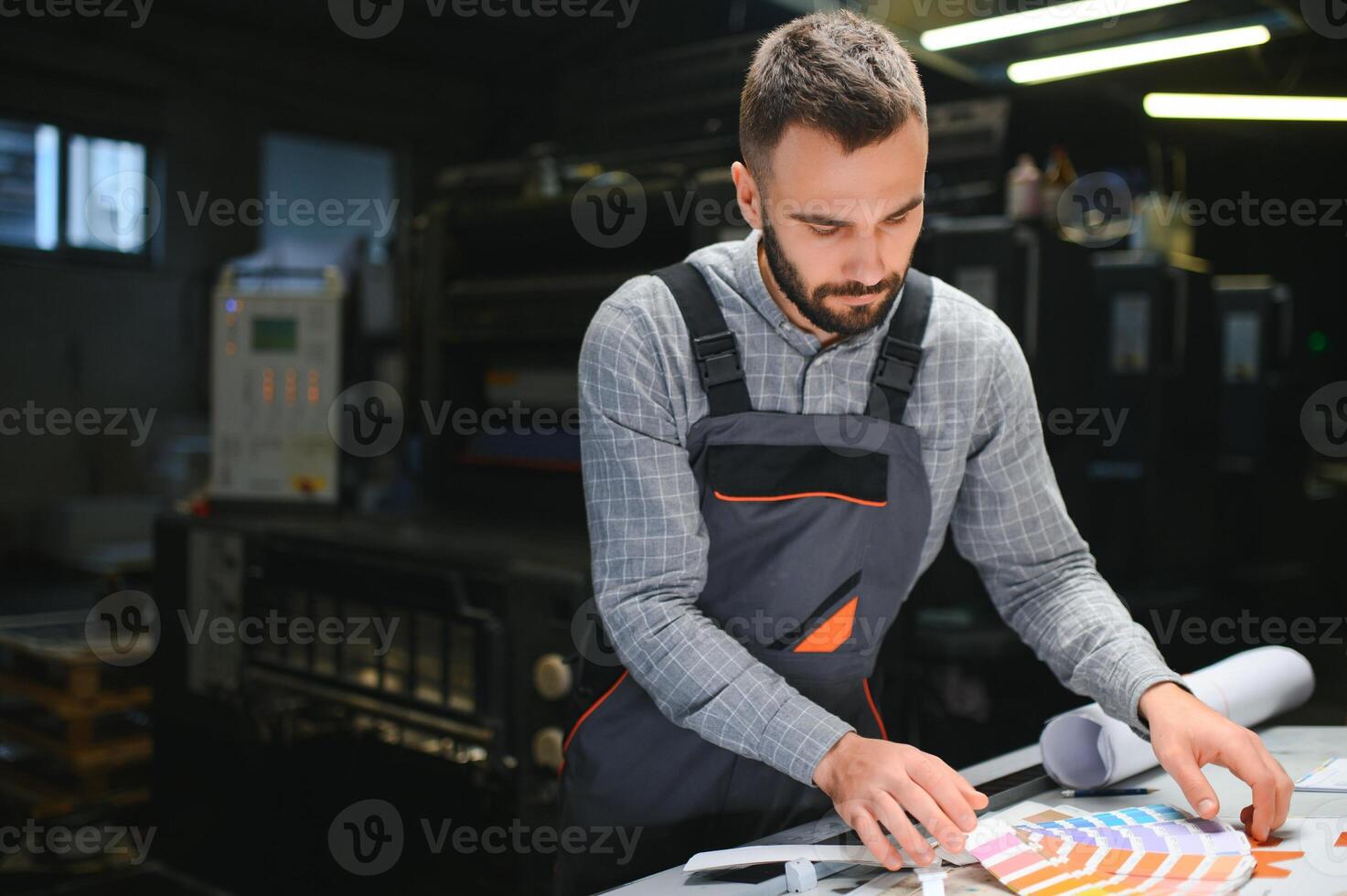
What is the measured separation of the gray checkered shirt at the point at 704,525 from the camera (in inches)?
46.8

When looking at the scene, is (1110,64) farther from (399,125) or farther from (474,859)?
(399,125)

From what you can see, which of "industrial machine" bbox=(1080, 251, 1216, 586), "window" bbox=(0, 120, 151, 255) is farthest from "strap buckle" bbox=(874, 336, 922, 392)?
"window" bbox=(0, 120, 151, 255)

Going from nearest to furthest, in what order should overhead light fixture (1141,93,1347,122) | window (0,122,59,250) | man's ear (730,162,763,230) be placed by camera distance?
man's ear (730,162,763,230) → overhead light fixture (1141,93,1347,122) → window (0,122,59,250)

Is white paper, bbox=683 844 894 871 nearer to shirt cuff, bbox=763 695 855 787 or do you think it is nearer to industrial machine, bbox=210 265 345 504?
shirt cuff, bbox=763 695 855 787

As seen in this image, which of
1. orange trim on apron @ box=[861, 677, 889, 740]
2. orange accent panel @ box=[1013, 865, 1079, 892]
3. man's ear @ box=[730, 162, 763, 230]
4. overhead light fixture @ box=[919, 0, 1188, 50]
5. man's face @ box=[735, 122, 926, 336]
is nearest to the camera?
orange accent panel @ box=[1013, 865, 1079, 892]

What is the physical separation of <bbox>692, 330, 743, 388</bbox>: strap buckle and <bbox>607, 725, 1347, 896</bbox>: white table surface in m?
0.51

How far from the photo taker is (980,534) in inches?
56.7

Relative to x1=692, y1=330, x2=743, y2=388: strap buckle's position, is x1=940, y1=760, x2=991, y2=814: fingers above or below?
below

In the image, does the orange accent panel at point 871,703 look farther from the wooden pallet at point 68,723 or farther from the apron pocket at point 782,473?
the wooden pallet at point 68,723

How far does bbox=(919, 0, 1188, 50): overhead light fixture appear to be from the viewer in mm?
2355

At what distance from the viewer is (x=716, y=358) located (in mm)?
1290

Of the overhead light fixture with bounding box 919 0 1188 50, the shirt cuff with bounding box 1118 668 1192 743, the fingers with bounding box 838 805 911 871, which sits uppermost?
the overhead light fixture with bounding box 919 0 1188 50

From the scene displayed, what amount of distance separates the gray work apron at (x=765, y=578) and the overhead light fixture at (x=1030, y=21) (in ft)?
4.49

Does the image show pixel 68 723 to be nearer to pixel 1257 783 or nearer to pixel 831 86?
pixel 831 86
